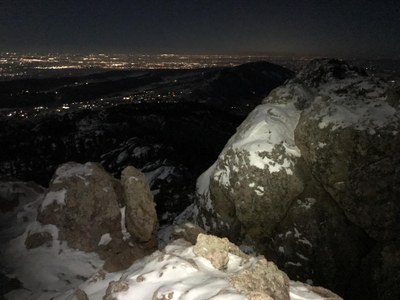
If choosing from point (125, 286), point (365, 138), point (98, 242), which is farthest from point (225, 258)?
point (365, 138)

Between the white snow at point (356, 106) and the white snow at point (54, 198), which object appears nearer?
the white snow at point (356, 106)

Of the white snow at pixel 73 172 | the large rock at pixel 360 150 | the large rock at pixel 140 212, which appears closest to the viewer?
the large rock at pixel 360 150

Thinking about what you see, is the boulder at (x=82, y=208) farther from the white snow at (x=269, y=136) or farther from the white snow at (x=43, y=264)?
the white snow at (x=269, y=136)

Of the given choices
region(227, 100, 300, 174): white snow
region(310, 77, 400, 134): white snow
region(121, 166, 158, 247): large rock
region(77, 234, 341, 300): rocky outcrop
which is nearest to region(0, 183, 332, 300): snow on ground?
region(77, 234, 341, 300): rocky outcrop

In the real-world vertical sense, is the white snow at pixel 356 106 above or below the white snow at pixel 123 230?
above

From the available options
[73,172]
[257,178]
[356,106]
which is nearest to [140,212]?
[73,172]

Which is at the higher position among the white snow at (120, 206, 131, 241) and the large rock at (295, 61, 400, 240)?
the large rock at (295, 61, 400, 240)

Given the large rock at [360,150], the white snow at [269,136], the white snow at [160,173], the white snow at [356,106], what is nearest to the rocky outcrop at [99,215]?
the white snow at [269,136]

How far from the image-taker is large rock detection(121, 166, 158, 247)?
18.7 metres

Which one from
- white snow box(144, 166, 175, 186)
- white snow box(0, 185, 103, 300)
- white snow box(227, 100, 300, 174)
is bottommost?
white snow box(144, 166, 175, 186)

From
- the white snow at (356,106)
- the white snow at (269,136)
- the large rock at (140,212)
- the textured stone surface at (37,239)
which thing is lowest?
the textured stone surface at (37,239)

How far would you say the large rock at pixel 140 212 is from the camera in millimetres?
18656

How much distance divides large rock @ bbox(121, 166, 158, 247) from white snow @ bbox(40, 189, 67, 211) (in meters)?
3.66

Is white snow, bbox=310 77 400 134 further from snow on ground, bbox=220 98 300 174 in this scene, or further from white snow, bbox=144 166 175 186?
white snow, bbox=144 166 175 186
